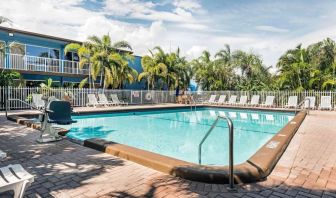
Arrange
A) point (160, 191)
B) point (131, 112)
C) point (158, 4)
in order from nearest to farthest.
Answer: point (160, 191)
point (158, 4)
point (131, 112)

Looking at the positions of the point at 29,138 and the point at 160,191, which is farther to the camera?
the point at 29,138

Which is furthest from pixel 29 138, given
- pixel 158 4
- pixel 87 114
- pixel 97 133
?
pixel 158 4

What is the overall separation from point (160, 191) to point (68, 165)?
1.93 m

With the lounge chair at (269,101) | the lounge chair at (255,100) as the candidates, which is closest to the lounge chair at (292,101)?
the lounge chair at (269,101)

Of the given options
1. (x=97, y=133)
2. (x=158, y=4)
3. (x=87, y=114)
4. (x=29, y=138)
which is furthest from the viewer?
(x=87, y=114)

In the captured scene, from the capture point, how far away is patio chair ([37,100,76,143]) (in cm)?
Result: 610

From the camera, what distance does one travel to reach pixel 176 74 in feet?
77.8

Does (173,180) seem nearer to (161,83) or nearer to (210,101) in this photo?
(210,101)

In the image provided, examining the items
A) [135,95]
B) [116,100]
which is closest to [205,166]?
[116,100]

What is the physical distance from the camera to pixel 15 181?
92.4 inches

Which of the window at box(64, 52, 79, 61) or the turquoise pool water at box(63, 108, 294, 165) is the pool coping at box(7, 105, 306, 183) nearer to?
the turquoise pool water at box(63, 108, 294, 165)

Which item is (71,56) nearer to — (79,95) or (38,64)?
(38,64)

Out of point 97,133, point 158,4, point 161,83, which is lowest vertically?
point 97,133

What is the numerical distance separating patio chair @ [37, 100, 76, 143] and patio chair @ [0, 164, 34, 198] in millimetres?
3665
